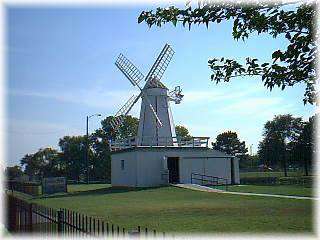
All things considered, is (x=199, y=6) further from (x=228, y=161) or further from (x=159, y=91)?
(x=159, y=91)

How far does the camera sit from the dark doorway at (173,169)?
4025cm

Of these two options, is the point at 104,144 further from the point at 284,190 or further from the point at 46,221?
the point at 46,221

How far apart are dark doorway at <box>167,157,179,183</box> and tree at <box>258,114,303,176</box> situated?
139ft

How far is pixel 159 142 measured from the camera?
41.9 m

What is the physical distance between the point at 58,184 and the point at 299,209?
83.9ft

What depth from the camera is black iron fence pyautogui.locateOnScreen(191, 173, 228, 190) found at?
38.8 m

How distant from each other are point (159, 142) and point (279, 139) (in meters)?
50.2

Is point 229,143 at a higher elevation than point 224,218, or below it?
higher

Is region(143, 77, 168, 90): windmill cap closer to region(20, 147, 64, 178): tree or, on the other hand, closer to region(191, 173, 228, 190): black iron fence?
region(191, 173, 228, 190): black iron fence

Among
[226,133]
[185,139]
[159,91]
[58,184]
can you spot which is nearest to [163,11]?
[58,184]

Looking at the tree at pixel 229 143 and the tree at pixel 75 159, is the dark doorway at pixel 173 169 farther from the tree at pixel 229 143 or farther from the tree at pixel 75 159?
the tree at pixel 229 143

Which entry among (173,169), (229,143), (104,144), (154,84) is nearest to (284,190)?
(173,169)

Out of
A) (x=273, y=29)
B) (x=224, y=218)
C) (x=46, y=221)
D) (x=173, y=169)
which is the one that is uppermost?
(x=273, y=29)

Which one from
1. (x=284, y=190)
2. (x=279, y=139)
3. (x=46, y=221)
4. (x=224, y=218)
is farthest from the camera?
(x=279, y=139)
